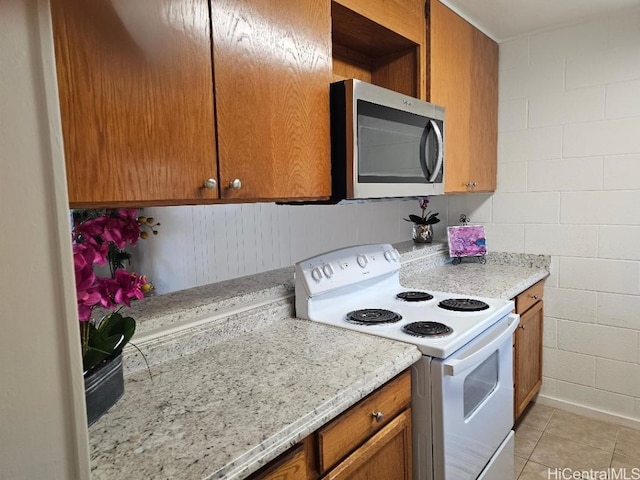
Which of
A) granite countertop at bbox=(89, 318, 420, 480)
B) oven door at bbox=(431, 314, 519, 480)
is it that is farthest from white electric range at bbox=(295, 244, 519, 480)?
granite countertop at bbox=(89, 318, 420, 480)

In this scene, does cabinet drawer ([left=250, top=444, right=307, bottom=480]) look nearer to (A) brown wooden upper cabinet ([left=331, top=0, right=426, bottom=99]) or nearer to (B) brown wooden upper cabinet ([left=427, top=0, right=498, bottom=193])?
(A) brown wooden upper cabinet ([left=331, top=0, right=426, bottom=99])

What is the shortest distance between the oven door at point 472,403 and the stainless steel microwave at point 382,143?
2.05 ft

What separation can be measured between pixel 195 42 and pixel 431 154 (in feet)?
3.70

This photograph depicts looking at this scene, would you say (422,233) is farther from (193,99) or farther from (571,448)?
(193,99)

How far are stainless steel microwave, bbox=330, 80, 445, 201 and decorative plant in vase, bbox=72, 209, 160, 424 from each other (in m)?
0.71

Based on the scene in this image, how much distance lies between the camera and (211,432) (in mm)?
815

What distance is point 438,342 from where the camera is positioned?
1.24m

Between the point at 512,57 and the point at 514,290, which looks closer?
the point at 514,290

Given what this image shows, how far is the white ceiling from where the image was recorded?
6.50 feet

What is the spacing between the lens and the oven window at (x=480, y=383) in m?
1.37

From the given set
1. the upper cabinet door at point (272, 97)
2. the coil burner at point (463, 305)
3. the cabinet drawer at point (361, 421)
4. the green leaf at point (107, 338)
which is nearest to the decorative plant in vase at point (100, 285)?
the green leaf at point (107, 338)

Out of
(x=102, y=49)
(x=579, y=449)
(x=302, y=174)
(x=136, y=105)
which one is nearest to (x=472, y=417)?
(x=302, y=174)

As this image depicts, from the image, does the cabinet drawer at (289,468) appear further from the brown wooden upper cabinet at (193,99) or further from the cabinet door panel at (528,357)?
the cabinet door panel at (528,357)

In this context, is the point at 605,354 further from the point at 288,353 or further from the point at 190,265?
the point at 190,265
